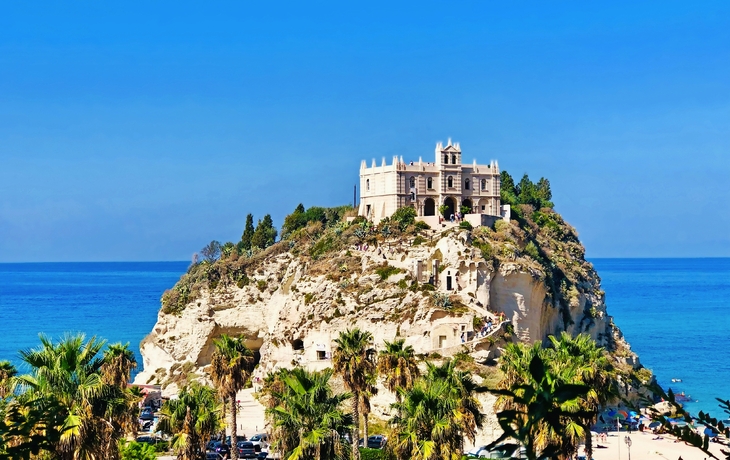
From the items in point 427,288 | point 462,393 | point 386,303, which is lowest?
point 462,393

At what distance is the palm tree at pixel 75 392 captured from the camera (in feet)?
86.4

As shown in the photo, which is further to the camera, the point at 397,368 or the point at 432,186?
the point at 432,186

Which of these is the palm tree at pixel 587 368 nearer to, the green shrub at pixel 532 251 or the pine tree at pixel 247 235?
the green shrub at pixel 532 251

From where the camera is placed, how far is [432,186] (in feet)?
294

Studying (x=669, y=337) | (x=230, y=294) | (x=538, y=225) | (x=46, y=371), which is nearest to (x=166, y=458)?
(x=46, y=371)

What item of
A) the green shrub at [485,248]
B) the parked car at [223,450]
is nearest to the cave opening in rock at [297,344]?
the green shrub at [485,248]

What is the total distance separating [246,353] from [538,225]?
213 ft

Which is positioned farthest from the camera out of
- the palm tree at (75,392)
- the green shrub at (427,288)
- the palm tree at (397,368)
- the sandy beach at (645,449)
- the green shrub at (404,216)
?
the green shrub at (404,216)

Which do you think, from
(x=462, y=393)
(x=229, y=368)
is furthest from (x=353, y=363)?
(x=462, y=393)

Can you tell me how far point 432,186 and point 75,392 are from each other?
6506 centimetres

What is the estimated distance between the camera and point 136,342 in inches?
5153

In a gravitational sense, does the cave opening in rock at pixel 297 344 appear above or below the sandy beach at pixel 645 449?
above

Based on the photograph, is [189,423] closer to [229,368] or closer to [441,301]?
[229,368]

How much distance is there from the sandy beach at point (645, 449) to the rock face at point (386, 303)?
1124 centimetres
